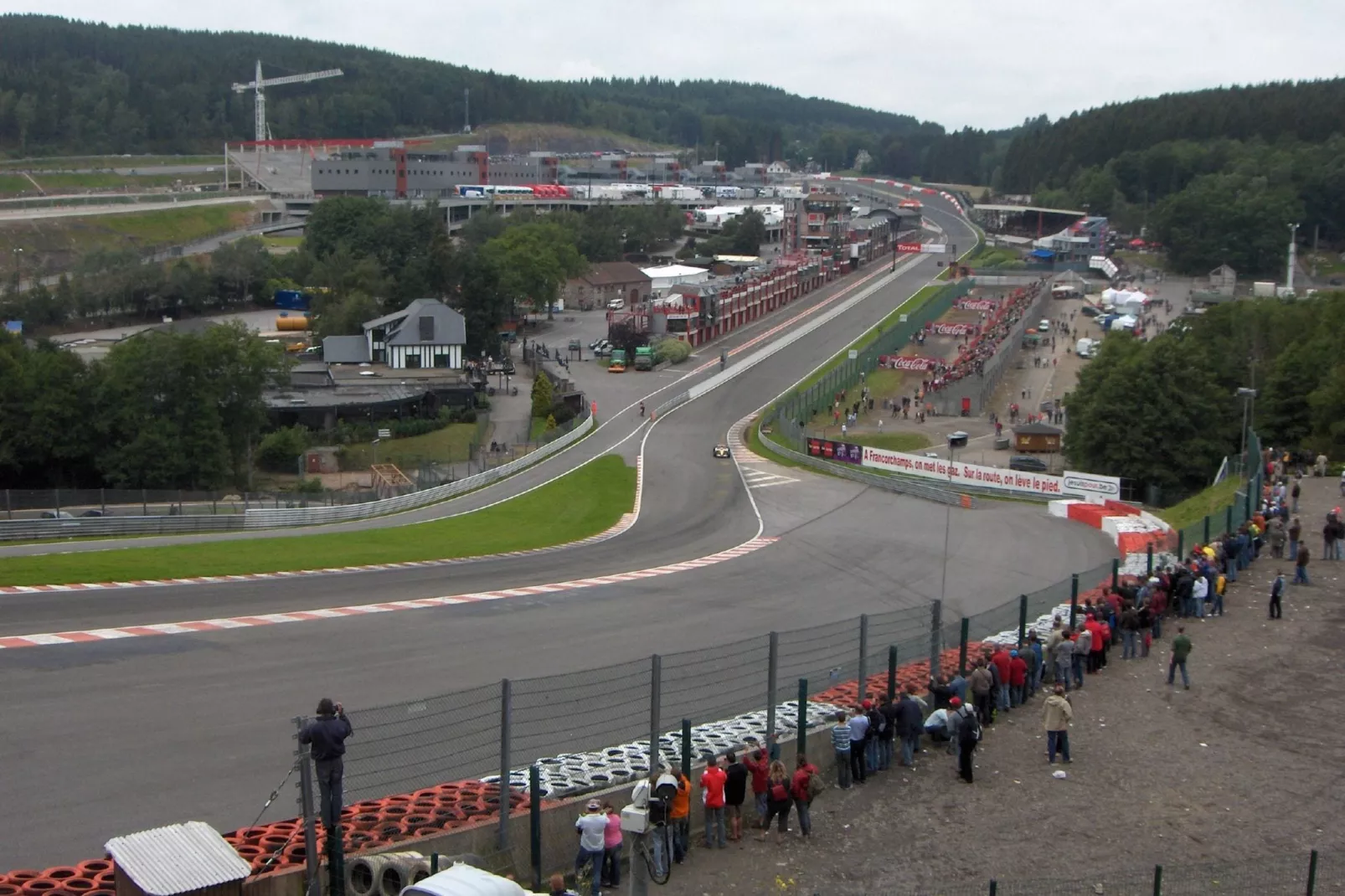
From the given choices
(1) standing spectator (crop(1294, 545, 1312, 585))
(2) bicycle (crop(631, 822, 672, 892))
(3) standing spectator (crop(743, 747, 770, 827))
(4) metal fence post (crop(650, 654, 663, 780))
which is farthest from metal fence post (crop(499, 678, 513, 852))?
(1) standing spectator (crop(1294, 545, 1312, 585))

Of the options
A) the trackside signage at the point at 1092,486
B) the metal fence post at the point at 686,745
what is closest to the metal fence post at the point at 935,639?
the metal fence post at the point at 686,745

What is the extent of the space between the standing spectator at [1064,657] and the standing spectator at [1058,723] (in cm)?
214

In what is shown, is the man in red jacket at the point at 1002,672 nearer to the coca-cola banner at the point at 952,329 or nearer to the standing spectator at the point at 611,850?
the standing spectator at the point at 611,850

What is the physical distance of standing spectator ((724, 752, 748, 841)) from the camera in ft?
40.4

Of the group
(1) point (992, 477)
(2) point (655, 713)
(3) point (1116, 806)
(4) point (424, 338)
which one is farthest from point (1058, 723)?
(4) point (424, 338)

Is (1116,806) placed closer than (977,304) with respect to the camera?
Yes

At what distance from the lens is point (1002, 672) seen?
16.7 m

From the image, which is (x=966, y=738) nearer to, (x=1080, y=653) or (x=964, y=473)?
(x=1080, y=653)

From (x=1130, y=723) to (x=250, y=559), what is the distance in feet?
65.0

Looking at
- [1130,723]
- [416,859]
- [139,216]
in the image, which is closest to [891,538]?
[1130,723]

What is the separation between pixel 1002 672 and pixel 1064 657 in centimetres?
133

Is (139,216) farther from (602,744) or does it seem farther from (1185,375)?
(602,744)

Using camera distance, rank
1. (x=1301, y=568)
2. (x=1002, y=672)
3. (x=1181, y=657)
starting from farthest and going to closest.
→ 1. (x=1301, y=568)
2. (x=1181, y=657)
3. (x=1002, y=672)

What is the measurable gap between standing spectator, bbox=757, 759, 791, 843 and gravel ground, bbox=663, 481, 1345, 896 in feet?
0.75
